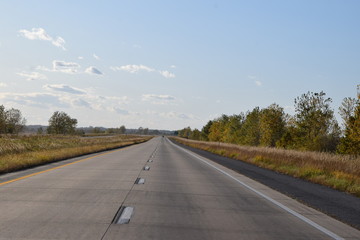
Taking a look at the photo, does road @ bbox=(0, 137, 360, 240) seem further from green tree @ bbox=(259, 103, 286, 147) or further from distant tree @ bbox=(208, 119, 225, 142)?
distant tree @ bbox=(208, 119, 225, 142)

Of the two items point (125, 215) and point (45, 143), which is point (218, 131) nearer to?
point (45, 143)

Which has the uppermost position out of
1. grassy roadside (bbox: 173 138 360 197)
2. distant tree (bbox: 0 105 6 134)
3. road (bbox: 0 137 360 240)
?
distant tree (bbox: 0 105 6 134)

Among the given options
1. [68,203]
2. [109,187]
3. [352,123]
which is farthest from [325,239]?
[352,123]

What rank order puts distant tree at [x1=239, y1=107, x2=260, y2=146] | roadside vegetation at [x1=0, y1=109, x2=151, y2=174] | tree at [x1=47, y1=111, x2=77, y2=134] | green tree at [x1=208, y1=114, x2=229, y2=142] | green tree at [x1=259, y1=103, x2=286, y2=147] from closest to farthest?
roadside vegetation at [x1=0, y1=109, x2=151, y2=174] → green tree at [x1=259, y1=103, x2=286, y2=147] → distant tree at [x1=239, y1=107, x2=260, y2=146] → green tree at [x1=208, y1=114, x2=229, y2=142] → tree at [x1=47, y1=111, x2=77, y2=134]

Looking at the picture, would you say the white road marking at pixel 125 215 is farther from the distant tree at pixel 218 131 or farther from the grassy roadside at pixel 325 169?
the distant tree at pixel 218 131

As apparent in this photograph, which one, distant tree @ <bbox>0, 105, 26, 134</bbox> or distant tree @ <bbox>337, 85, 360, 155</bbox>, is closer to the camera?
distant tree @ <bbox>337, 85, 360, 155</bbox>

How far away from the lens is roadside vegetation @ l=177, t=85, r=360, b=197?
17.3 meters

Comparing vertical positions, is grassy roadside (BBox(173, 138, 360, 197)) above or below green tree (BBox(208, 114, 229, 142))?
below

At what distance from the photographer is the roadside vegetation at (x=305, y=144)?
17.3 m

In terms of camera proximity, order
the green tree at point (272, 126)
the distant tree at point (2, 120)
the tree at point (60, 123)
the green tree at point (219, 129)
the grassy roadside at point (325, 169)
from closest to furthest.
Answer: the grassy roadside at point (325, 169) < the green tree at point (272, 126) < the distant tree at point (2, 120) < the green tree at point (219, 129) < the tree at point (60, 123)

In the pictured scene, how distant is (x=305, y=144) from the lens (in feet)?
180

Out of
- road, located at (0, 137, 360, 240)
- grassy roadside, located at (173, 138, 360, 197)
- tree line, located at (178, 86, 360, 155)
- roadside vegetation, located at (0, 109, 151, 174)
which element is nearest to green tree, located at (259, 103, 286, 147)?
tree line, located at (178, 86, 360, 155)

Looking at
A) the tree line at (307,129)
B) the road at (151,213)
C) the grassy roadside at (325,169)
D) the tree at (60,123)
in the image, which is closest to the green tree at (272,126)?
the tree line at (307,129)

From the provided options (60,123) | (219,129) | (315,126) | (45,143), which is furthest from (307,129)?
(60,123)
